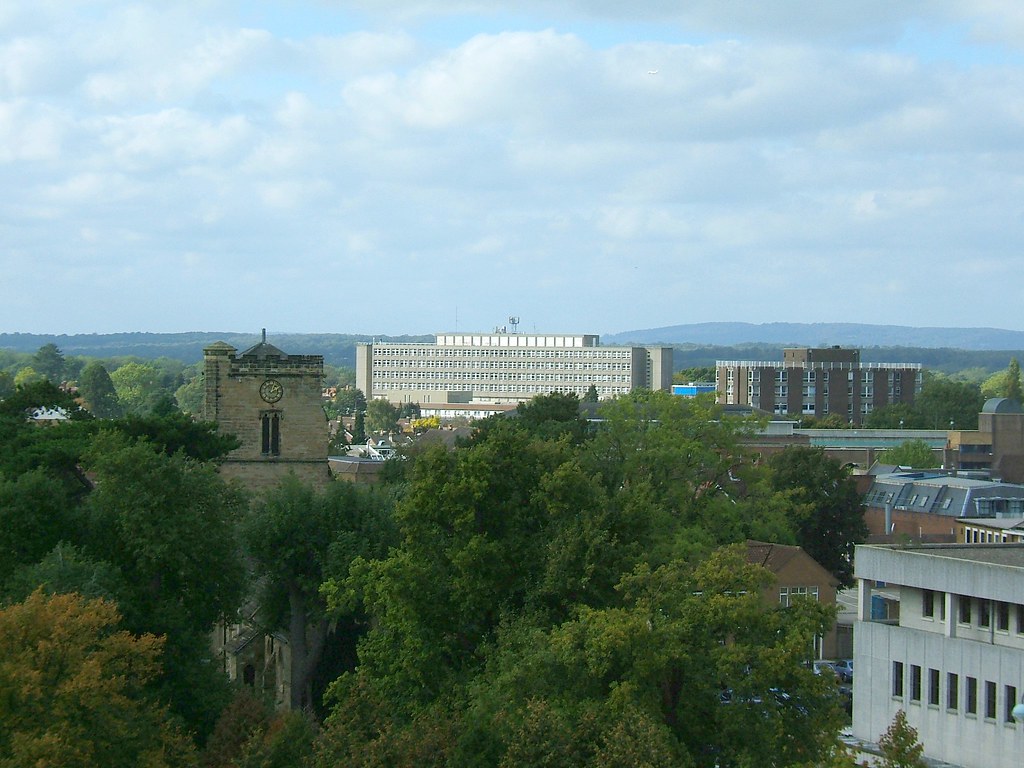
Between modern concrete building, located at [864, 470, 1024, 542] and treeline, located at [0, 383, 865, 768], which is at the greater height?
treeline, located at [0, 383, 865, 768]

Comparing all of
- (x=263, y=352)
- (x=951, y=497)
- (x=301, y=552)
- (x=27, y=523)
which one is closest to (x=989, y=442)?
(x=951, y=497)

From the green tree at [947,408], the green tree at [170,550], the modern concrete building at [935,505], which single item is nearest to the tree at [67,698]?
the green tree at [170,550]

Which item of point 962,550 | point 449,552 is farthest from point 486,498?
point 962,550

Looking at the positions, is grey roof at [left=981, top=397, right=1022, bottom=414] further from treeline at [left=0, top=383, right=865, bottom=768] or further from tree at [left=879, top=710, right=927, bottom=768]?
tree at [left=879, top=710, right=927, bottom=768]

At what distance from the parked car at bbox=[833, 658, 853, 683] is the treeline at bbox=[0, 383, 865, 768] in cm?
972

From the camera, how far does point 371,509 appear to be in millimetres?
53312

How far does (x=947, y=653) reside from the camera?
42719 mm

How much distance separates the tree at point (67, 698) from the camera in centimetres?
3139

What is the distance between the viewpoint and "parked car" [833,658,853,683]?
6083 centimetres

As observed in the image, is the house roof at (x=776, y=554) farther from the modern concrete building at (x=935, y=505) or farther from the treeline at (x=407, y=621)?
the modern concrete building at (x=935, y=505)

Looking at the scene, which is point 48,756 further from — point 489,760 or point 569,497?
point 569,497

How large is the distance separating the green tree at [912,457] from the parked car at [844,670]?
2438 inches

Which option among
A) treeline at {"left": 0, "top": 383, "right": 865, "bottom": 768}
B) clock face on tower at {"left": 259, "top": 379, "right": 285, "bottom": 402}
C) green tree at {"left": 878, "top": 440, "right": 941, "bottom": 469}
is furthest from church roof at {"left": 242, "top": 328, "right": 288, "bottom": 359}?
green tree at {"left": 878, "top": 440, "right": 941, "bottom": 469}

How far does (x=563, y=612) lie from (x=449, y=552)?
3.21 metres
